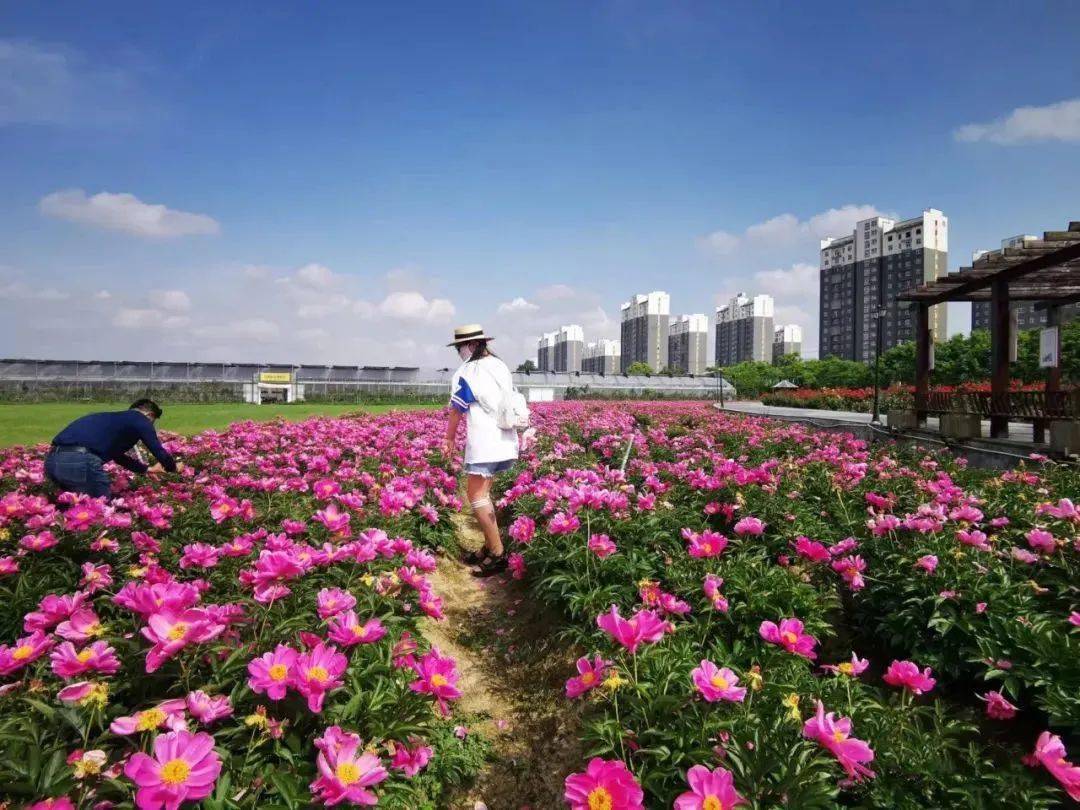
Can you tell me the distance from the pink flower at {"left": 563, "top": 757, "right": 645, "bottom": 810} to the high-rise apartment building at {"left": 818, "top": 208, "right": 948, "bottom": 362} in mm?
60956

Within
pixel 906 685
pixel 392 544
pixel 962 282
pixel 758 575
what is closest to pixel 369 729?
pixel 392 544

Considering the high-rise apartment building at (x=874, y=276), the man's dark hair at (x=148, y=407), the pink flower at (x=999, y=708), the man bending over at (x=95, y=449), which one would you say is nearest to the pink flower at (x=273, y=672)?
the pink flower at (x=999, y=708)

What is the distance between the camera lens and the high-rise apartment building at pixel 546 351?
12900 cm

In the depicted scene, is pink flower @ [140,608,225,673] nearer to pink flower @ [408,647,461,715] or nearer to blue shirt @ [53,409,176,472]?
pink flower @ [408,647,461,715]

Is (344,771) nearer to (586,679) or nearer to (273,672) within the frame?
(273,672)

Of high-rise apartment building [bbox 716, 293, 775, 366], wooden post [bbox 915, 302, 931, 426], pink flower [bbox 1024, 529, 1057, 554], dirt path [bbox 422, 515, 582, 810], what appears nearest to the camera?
dirt path [bbox 422, 515, 582, 810]

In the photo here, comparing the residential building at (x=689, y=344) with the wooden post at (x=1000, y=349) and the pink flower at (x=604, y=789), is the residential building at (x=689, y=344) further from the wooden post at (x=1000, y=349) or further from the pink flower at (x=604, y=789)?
the pink flower at (x=604, y=789)

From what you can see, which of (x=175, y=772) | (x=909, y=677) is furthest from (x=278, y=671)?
(x=909, y=677)

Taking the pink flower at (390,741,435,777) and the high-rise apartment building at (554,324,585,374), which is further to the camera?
the high-rise apartment building at (554,324,585,374)

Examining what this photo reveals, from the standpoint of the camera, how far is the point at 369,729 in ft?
5.31

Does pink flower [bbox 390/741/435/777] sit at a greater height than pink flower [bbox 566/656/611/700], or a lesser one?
lesser

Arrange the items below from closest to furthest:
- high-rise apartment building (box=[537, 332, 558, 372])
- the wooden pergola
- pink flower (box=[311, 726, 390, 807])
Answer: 1. pink flower (box=[311, 726, 390, 807])
2. the wooden pergola
3. high-rise apartment building (box=[537, 332, 558, 372])

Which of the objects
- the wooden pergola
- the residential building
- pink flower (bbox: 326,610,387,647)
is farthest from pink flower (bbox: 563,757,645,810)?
the residential building

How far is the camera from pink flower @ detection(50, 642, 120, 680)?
144cm
